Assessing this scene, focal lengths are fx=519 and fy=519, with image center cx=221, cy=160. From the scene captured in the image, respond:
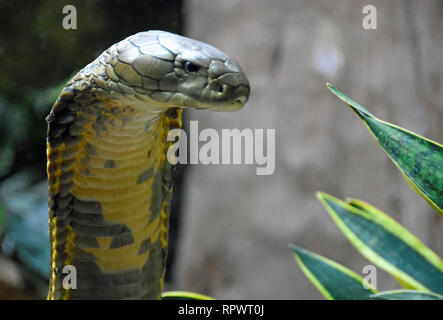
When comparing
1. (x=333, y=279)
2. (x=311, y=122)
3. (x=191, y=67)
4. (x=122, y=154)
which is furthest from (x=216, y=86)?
(x=311, y=122)

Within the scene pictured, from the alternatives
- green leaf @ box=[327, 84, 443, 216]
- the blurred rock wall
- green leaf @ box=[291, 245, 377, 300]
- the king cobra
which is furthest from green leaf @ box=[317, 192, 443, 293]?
the blurred rock wall

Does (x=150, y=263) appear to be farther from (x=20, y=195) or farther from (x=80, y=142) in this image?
(x=20, y=195)

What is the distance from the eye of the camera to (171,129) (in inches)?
34.1

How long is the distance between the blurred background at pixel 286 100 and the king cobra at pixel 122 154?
770 millimetres

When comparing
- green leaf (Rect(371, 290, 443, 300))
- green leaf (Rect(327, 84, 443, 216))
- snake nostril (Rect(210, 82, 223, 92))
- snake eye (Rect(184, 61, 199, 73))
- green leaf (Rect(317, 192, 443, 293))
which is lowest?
green leaf (Rect(371, 290, 443, 300))

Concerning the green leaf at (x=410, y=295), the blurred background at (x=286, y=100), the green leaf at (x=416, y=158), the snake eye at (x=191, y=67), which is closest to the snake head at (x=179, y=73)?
the snake eye at (x=191, y=67)

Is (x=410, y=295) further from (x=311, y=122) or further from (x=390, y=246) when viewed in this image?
(x=311, y=122)

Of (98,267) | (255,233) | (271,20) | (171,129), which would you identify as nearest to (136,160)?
(171,129)

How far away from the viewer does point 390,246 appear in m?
0.89

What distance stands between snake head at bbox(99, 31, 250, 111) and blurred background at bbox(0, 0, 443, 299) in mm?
907

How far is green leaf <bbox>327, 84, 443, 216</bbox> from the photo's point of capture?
67 centimetres

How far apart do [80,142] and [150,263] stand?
0.26 m

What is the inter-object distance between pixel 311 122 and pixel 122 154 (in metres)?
0.96

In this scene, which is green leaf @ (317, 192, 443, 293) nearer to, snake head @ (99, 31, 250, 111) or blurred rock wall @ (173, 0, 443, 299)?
snake head @ (99, 31, 250, 111)
